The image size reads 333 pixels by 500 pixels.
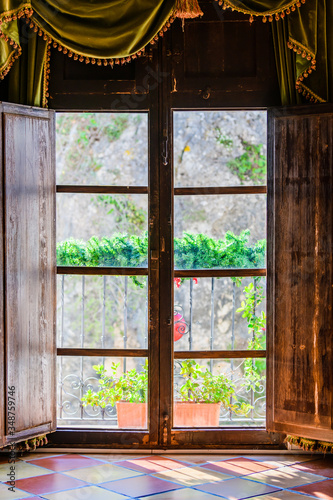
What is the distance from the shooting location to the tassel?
10.1ft

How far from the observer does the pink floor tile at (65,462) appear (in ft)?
10.2

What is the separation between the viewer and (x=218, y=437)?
11.1 feet

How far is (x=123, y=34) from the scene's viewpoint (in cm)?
306

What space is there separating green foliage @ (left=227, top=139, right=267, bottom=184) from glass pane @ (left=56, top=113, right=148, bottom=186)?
588mm

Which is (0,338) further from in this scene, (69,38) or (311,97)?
(311,97)

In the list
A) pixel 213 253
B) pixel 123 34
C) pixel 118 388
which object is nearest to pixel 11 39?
pixel 123 34

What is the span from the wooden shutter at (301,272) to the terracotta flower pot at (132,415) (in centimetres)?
76

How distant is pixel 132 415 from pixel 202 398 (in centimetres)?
44

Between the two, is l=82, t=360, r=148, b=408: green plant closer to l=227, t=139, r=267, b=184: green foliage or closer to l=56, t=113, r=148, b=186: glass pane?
l=56, t=113, r=148, b=186: glass pane

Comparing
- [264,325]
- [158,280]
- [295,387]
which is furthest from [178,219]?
[295,387]

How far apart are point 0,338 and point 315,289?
1.76 meters

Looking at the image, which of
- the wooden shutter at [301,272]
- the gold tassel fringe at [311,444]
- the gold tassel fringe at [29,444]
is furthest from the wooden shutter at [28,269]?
the gold tassel fringe at [311,444]

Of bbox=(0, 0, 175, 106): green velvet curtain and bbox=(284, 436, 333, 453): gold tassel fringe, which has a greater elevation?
bbox=(0, 0, 175, 106): green velvet curtain

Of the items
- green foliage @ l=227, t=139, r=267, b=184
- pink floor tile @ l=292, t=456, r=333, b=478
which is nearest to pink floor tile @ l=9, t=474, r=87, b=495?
pink floor tile @ l=292, t=456, r=333, b=478
